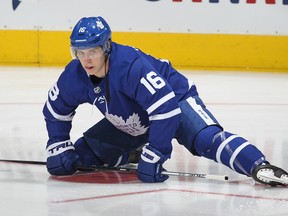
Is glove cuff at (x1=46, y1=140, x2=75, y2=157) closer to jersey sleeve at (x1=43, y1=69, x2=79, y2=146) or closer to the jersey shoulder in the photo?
jersey sleeve at (x1=43, y1=69, x2=79, y2=146)

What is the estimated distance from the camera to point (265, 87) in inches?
262

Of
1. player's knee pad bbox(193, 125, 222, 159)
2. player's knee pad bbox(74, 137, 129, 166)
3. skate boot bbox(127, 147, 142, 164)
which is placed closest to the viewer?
player's knee pad bbox(193, 125, 222, 159)

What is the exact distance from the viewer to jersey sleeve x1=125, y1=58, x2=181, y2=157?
120 inches

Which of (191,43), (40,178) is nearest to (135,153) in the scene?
(40,178)

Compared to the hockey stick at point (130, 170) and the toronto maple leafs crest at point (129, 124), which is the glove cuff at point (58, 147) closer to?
the hockey stick at point (130, 170)

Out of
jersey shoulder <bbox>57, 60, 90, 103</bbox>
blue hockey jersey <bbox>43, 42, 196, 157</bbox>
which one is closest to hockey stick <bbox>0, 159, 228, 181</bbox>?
blue hockey jersey <bbox>43, 42, 196, 157</bbox>

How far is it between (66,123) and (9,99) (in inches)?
97.5

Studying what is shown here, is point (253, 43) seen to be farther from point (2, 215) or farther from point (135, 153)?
point (2, 215)

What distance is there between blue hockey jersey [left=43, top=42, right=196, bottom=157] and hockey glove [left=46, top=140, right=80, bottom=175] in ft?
0.10

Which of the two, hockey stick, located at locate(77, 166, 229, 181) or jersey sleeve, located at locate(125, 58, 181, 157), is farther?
hockey stick, located at locate(77, 166, 229, 181)

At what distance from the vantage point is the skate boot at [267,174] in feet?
9.88

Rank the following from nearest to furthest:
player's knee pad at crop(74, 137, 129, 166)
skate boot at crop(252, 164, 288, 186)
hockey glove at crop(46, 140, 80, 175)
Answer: skate boot at crop(252, 164, 288, 186)
hockey glove at crop(46, 140, 80, 175)
player's knee pad at crop(74, 137, 129, 166)

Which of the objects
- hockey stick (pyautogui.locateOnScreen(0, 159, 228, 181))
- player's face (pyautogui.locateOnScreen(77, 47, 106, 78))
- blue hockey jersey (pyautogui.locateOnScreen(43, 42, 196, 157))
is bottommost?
hockey stick (pyautogui.locateOnScreen(0, 159, 228, 181))

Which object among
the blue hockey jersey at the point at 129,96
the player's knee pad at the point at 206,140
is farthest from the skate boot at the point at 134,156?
the player's knee pad at the point at 206,140
